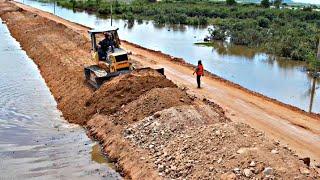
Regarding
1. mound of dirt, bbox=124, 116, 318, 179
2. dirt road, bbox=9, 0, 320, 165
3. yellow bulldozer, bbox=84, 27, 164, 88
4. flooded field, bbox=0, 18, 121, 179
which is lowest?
flooded field, bbox=0, 18, 121, 179

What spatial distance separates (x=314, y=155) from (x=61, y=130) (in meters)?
9.60

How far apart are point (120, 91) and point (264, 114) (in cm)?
612

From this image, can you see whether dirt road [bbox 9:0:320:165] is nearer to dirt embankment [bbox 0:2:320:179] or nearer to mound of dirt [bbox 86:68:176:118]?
dirt embankment [bbox 0:2:320:179]

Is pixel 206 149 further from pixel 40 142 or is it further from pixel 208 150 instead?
pixel 40 142

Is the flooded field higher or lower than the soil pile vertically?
lower

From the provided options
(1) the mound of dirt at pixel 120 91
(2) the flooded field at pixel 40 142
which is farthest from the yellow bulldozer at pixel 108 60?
(2) the flooded field at pixel 40 142

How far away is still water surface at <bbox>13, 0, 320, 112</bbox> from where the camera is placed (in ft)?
89.1

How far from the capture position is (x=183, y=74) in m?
26.7

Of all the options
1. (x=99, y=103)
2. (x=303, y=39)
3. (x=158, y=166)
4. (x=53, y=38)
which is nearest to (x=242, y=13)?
(x=303, y=39)

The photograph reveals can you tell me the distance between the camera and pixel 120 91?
19844 millimetres

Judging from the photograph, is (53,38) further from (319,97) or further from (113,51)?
(319,97)

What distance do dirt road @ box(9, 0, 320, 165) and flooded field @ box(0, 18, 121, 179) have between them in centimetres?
588

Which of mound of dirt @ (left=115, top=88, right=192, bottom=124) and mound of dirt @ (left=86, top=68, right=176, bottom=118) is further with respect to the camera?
mound of dirt @ (left=86, top=68, right=176, bottom=118)

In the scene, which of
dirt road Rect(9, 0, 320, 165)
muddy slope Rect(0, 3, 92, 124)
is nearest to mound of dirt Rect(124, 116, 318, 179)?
dirt road Rect(9, 0, 320, 165)
